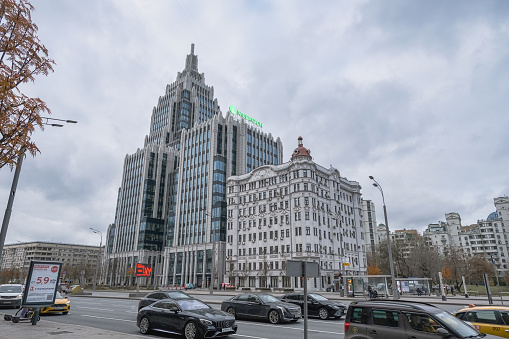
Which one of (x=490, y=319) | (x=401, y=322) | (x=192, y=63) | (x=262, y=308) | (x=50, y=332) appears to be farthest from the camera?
(x=192, y=63)

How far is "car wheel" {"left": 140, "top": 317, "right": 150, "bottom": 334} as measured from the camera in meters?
12.9

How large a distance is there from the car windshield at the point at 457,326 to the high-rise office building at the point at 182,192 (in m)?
71.2

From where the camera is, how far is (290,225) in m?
68.4

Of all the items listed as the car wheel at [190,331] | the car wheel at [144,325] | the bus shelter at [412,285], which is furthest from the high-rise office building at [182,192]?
the car wheel at [190,331]

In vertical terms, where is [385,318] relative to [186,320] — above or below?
above

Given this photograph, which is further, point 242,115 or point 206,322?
point 242,115

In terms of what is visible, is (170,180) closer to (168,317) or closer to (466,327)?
(168,317)

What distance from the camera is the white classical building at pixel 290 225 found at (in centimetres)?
6681

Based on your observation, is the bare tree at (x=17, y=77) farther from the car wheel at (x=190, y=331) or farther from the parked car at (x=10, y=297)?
the parked car at (x=10, y=297)

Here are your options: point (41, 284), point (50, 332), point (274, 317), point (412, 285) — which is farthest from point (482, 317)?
point (412, 285)

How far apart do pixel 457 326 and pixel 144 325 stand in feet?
36.3

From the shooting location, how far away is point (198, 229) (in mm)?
91000

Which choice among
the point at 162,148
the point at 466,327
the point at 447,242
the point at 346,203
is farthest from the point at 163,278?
the point at 447,242

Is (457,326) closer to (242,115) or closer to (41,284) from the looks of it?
(41,284)
